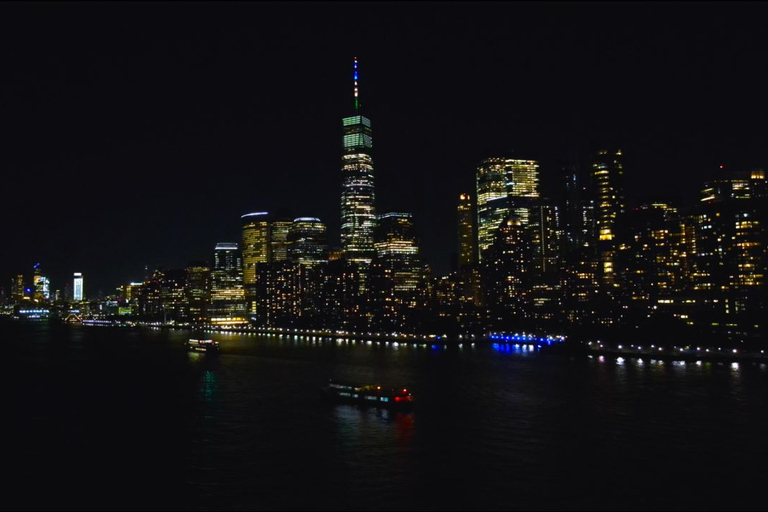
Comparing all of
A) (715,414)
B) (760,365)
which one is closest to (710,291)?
(760,365)

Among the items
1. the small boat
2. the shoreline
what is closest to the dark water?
the shoreline

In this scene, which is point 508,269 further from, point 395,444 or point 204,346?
point 395,444

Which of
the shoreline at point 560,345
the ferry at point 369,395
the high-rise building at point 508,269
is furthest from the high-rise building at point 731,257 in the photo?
the ferry at point 369,395

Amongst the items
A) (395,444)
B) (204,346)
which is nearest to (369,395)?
(395,444)

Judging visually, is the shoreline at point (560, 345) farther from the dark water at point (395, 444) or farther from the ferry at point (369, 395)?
the ferry at point (369, 395)

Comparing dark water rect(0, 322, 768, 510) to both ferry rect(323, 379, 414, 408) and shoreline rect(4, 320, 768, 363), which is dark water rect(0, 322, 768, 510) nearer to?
ferry rect(323, 379, 414, 408)

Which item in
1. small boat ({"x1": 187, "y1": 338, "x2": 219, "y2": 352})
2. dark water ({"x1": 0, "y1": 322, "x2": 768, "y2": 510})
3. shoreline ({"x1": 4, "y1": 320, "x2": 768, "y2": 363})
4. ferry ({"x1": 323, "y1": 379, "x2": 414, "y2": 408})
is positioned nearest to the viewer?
dark water ({"x1": 0, "y1": 322, "x2": 768, "y2": 510})

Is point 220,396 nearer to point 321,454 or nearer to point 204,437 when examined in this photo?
point 204,437
